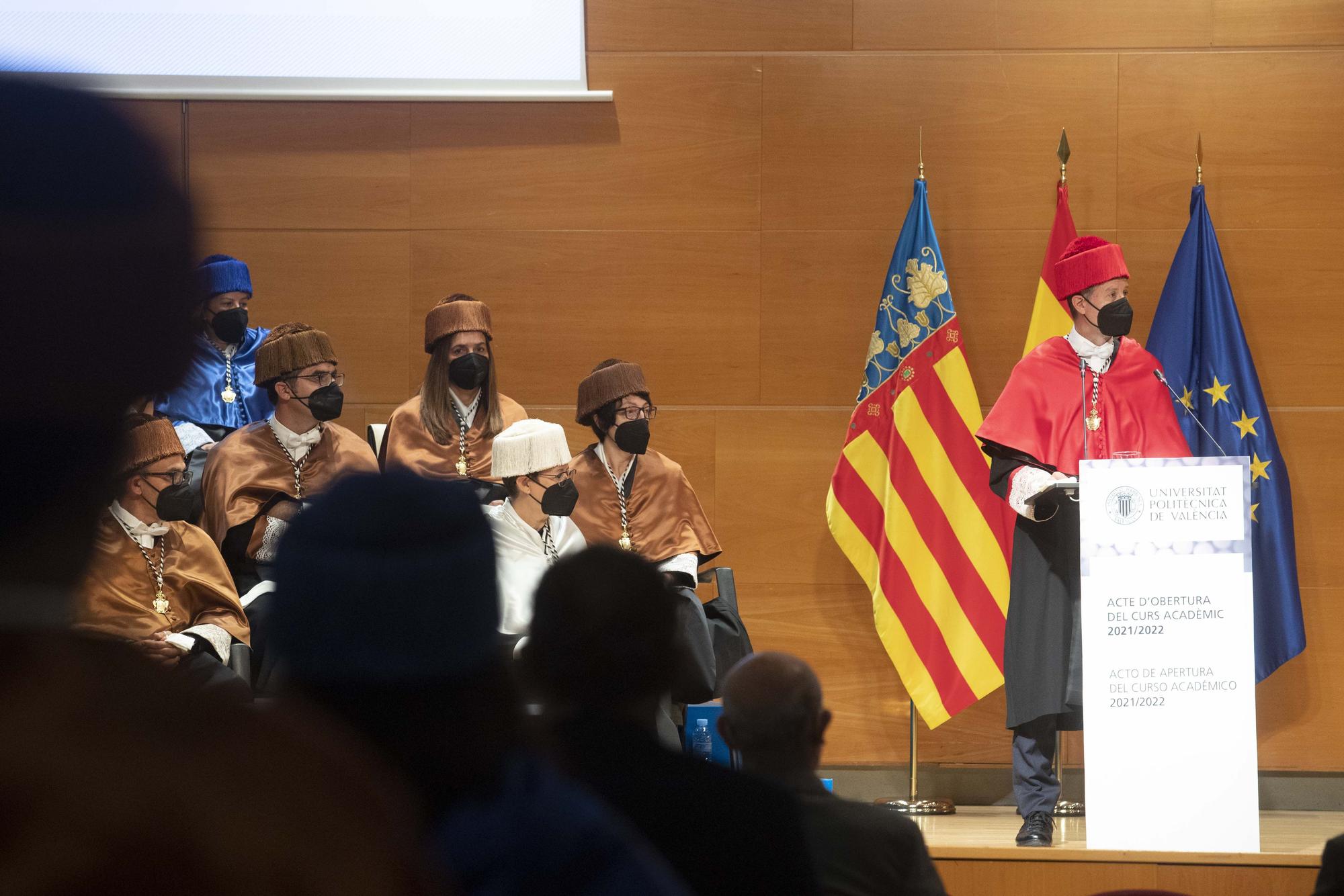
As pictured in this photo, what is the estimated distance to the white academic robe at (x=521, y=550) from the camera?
432 cm

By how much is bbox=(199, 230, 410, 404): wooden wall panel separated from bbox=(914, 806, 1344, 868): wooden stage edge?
2.77m

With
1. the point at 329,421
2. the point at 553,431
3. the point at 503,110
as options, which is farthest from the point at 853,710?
the point at 503,110

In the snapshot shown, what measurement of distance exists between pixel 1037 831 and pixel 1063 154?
8.18ft

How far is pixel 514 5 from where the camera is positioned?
5512 millimetres

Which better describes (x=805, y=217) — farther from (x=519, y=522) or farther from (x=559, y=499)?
(x=519, y=522)

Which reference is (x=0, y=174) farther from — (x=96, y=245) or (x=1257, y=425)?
(x=1257, y=425)

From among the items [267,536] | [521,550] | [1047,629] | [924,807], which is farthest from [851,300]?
[267,536]

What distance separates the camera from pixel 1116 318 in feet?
14.9

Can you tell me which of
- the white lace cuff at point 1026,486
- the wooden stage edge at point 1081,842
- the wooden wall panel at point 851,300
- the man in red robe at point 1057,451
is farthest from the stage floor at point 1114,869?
the wooden wall panel at point 851,300

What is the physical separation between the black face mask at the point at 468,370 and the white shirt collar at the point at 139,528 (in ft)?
3.92

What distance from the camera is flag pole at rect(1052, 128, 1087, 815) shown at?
15.9ft

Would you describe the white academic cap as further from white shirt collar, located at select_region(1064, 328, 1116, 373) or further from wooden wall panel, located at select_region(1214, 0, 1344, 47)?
wooden wall panel, located at select_region(1214, 0, 1344, 47)

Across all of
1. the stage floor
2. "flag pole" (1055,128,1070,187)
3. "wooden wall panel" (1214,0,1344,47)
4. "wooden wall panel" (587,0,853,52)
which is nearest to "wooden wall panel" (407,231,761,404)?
"wooden wall panel" (587,0,853,52)

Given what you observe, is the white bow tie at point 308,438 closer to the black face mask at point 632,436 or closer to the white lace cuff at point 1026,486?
the black face mask at point 632,436
